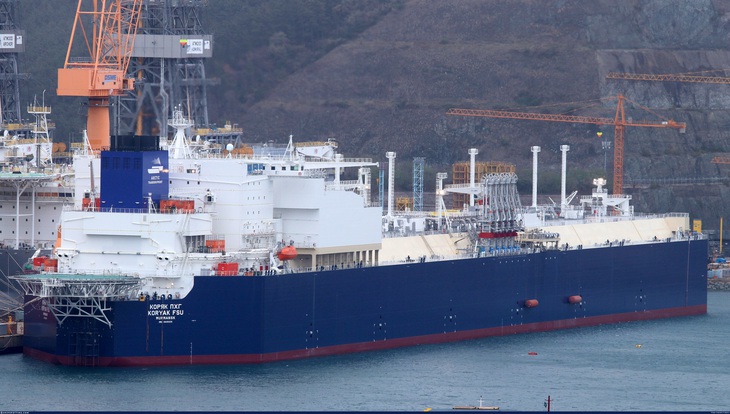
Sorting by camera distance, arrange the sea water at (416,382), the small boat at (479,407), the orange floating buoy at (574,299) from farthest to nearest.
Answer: the orange floating buoy at (574,299), the sea water at (416,382), the small boat at (479,407)

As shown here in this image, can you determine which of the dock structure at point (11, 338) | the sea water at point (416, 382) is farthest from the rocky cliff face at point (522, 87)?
the dock structure at point (11, 338)

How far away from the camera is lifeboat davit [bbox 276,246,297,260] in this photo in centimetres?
5888

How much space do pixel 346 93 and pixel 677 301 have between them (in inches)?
1331

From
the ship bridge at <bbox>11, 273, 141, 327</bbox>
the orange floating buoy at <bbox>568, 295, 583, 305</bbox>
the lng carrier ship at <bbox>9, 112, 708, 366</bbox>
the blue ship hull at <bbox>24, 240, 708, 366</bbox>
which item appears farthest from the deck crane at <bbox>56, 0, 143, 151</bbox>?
the orange floating buoy at <bbox>568, 295, 583, 305</bbox>

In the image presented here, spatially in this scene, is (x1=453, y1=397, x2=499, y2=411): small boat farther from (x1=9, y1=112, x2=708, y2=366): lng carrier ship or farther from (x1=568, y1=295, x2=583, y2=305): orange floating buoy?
(x1=568, y1=295, x2=583, y2=305): orange floating buoy

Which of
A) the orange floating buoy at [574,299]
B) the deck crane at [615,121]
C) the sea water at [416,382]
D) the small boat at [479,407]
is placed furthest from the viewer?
the deck crane at [615,121]

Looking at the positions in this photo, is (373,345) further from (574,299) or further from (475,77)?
(475,77)

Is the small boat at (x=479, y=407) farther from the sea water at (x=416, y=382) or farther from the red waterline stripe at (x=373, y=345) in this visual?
the red waterline stripe at (x=373, y=345)

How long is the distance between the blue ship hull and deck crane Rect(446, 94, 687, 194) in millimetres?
18110

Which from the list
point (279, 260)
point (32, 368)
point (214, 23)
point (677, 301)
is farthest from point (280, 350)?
point (214, 23)

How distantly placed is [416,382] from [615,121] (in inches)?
1784

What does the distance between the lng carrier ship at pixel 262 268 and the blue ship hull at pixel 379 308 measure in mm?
63

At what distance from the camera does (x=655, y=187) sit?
101 m

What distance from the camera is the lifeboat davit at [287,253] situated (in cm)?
5888
